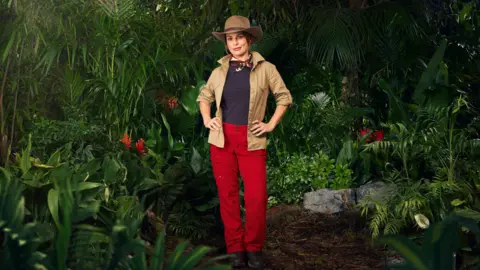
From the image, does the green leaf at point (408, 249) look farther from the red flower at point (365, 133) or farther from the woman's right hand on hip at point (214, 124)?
the red flower at point (365, 133)

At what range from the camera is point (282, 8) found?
799 cm

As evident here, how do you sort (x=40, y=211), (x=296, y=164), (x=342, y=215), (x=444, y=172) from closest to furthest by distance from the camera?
(x=40, y=211) < (x=444, y=172) < (x=342, y=215) < (x=296, y=164)

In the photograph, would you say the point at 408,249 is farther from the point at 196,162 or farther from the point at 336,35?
the point at 336,35

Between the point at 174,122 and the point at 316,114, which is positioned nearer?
the point at 174,122

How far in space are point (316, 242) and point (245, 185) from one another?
1.23m

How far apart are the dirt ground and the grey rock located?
78mm

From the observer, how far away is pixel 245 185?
4.82 meters

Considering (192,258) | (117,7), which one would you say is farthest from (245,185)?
(192,258)

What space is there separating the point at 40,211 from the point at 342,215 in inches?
119

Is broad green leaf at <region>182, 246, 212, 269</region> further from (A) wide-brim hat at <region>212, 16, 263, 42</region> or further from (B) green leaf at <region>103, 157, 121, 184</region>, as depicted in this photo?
(B) green leaf at <region>103, 157, 121, 184</region>

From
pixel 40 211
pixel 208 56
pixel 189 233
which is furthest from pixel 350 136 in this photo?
pixel 40 211

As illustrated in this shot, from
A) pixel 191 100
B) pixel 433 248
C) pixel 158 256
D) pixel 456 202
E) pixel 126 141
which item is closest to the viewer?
pixel 433 248

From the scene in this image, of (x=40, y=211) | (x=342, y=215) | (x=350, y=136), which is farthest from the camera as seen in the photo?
(x=350, y=136)

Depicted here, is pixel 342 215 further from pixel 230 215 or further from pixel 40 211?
pixel 40 211
